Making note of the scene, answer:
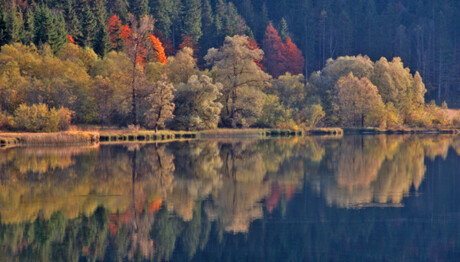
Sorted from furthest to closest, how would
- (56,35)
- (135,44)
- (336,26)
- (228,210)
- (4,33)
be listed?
(336,26), (56,35), (4,33), (135,44), (228,210)

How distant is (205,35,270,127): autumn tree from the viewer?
7438 centimetres

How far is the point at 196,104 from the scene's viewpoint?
2744 inches

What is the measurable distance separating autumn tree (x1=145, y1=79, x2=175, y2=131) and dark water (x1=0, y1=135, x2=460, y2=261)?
86.3 ft

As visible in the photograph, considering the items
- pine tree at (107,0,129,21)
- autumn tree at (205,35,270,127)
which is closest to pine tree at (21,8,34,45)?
autumn tree at (205,35,270,127)

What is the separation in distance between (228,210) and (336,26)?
11640cm

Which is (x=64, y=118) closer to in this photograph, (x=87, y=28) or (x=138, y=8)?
(x=87, y=28)

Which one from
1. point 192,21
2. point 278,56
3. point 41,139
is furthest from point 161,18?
point 41,139

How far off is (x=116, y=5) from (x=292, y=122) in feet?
161

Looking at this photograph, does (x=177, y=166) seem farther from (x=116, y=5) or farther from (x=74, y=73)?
(x=116, y=5)

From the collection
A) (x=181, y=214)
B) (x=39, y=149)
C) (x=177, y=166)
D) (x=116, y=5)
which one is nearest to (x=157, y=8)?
(x=116, y=5)

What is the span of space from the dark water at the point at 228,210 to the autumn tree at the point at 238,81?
3711 centimetres

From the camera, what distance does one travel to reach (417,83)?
294 ft

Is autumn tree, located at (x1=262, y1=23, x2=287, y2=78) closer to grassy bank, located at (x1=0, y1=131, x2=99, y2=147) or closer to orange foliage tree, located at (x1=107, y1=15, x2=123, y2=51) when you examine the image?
orange foliage tree, located at (x1=107, y1=15, x2=123, y2=51)

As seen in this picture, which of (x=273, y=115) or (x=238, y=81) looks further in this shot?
(x=273, y=115)
